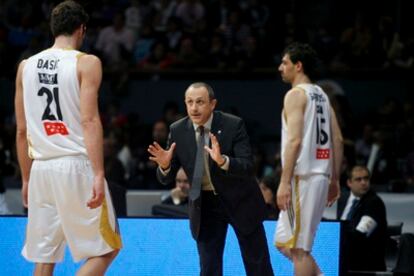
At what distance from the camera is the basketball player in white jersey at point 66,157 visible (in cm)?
780

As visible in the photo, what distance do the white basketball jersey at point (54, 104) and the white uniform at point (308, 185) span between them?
200 cm

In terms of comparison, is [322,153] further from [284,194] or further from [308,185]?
[284,194]

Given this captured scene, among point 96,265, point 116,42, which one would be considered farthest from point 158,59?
point 96,265

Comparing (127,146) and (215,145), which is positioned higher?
(215,145)

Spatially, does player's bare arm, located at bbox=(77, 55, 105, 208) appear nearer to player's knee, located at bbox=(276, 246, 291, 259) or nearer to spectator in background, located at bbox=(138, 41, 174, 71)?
player's knee, located at bbox=(276, 246, 291, 259)

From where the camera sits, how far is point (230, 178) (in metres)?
9.02

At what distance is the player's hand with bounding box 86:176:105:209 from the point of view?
25.3 feet

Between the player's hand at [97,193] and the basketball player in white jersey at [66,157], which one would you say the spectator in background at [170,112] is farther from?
the player's hand at [97,193]

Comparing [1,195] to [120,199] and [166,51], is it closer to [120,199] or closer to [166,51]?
[120,199]

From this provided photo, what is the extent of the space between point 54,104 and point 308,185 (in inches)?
92.0

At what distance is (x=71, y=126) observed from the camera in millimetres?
7910

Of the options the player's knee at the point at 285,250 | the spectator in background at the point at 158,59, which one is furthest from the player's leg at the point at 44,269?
the spectator in background at the point at 158,59

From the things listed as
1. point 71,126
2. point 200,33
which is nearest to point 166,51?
point 200,33

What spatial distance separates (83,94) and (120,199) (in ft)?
12.8
